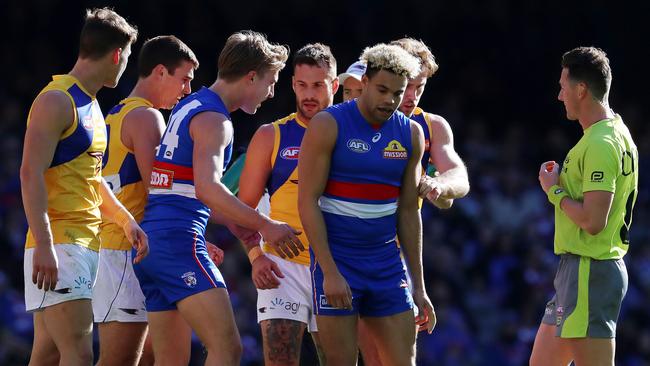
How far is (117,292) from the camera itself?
261 inches

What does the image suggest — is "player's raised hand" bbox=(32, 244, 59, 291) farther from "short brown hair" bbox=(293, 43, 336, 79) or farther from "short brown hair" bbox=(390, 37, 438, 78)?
"short brown hair" bbox=(390, 37, 438, 78)

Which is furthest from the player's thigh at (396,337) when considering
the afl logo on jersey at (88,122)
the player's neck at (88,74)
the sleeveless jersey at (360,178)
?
the player's neck at (88,74)

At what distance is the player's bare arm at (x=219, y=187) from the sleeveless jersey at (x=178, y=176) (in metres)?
0.08

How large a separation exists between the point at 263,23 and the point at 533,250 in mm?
5450

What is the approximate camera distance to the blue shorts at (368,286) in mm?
5836

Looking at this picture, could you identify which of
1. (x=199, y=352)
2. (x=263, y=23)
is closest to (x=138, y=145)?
(x=199, y=352)

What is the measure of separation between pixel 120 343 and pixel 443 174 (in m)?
2.19

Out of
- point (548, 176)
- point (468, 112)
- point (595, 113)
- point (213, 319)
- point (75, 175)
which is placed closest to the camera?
point (75, 175)

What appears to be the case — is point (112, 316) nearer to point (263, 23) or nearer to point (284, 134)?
point (284, 134)

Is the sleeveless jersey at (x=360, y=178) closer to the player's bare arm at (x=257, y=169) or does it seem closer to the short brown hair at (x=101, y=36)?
the player's bare arm at (x=257, y=169)

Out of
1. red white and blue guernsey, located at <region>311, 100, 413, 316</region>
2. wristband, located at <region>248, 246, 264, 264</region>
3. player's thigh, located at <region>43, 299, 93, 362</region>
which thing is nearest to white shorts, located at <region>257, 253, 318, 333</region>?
wristband, located at <region>248, 246, 264, 264</region>

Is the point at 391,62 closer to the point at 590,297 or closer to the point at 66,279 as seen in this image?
the point at 590,297

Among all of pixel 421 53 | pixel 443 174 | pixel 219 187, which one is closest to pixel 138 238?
pixel 219 187

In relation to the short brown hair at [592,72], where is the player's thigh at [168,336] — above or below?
below
